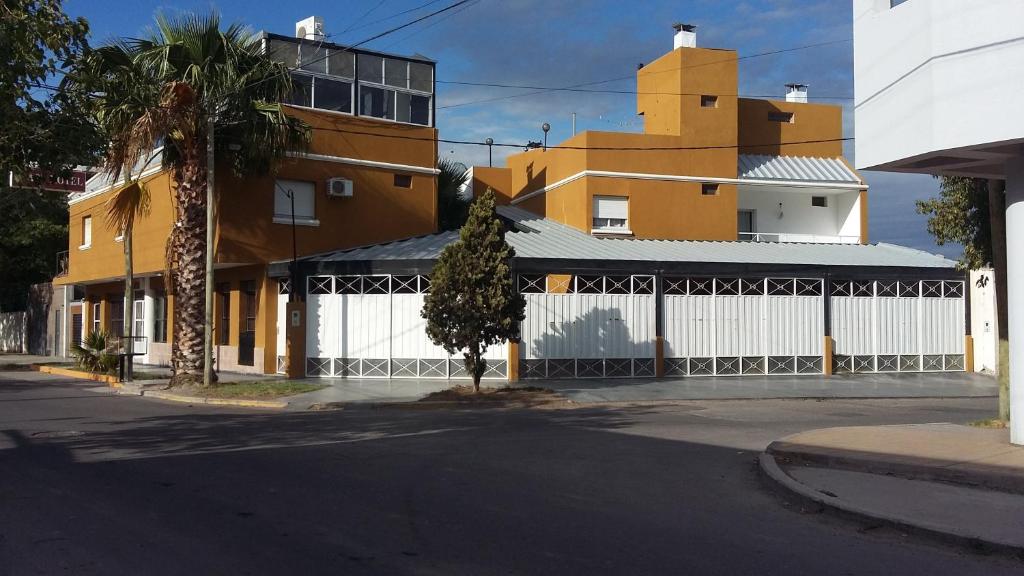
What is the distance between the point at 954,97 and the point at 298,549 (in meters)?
8.91

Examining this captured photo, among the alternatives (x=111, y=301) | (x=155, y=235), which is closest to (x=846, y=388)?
(x=155, y=235)

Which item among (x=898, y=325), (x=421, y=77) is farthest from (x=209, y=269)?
(x=898, y=325)

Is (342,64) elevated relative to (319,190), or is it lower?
elevated

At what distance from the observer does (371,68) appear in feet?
90.1

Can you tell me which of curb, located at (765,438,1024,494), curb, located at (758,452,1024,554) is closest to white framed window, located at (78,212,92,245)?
curb, located at (765,438,1024,494)

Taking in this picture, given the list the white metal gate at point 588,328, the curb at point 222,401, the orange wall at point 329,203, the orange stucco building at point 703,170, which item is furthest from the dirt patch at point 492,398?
→ the orange stucco building at point 703,170

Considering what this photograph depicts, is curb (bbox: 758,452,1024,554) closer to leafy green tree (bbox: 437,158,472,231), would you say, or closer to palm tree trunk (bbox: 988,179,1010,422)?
palm tree trunk (bbox: 988,179,1010,422)

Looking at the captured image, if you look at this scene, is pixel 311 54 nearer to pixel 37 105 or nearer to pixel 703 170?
pixel 703 170

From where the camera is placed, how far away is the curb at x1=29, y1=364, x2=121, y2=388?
987 inches

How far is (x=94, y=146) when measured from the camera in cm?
1193

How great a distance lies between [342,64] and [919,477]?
21.5 m

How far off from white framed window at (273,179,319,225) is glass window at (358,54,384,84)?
3.93 metres

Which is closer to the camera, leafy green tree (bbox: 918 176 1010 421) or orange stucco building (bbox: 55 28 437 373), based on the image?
leafy green tree (bbox: 918 176 1010 421)

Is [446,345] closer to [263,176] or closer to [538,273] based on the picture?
[538,273]
